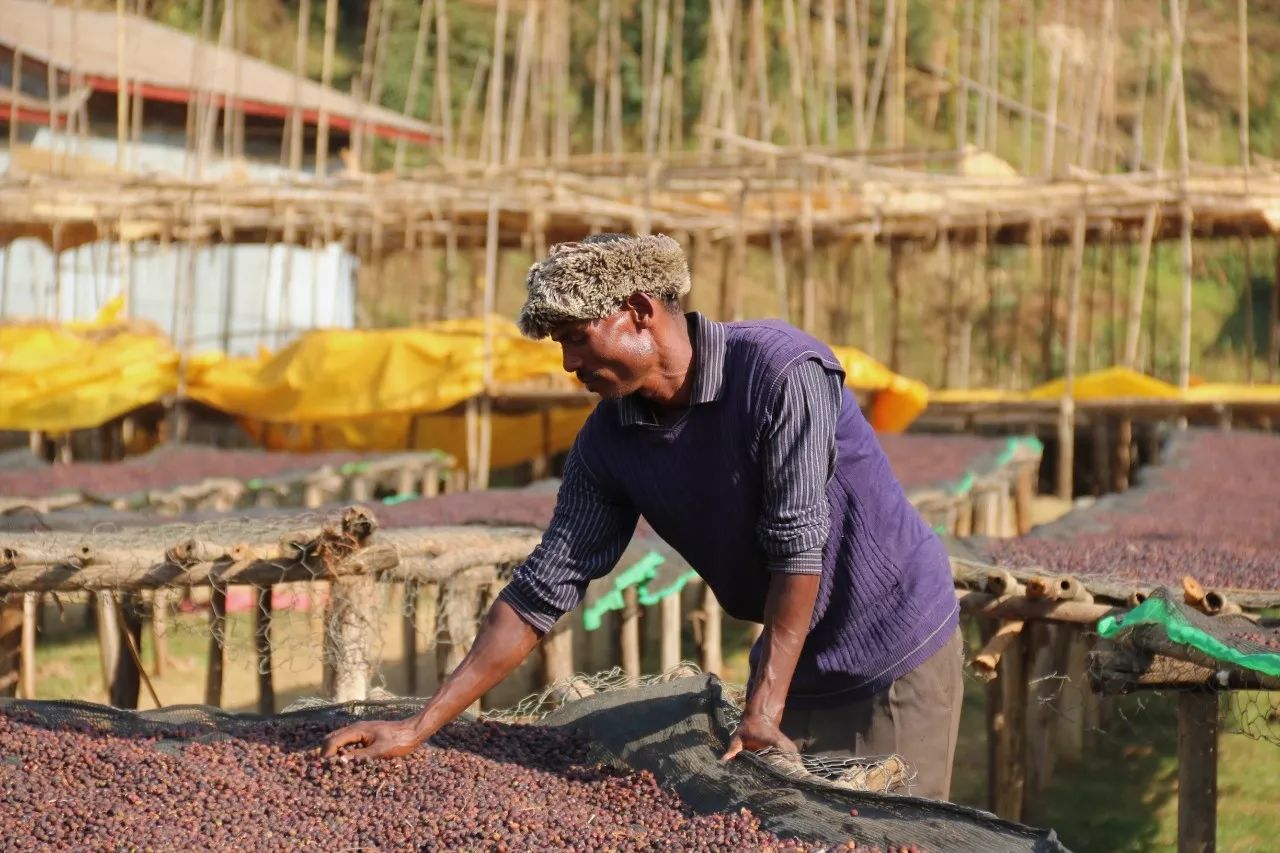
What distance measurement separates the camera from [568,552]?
112 inches

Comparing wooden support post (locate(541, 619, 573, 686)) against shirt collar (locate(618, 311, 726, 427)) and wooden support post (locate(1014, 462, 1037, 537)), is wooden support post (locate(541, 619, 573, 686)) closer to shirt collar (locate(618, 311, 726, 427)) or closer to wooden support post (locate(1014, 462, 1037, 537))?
shirt collar (locate(618, 311, 726, 427))

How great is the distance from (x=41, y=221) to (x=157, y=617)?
9452 mm

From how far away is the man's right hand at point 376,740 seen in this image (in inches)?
110

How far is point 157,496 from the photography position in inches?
305

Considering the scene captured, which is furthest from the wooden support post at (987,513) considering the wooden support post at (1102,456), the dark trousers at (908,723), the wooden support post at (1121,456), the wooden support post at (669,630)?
the dark trousers at (908,723)

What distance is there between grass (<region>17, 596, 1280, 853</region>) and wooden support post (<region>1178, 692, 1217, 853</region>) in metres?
0.95

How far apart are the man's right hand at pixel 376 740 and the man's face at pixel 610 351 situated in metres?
0.75

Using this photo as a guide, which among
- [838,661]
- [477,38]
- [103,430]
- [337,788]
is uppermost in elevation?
[477,38]

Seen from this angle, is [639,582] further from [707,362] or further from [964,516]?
[964,516]

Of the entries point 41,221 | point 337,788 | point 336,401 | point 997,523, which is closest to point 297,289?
point 41,221

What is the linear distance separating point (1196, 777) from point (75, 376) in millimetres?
9716

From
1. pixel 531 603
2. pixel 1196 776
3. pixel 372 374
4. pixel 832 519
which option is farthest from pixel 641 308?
pixel 372 374

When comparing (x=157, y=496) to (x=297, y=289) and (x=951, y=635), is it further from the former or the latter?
(x=297, y=289)

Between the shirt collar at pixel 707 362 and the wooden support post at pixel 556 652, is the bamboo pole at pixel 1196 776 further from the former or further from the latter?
the wooden support post at pixel 556 652
